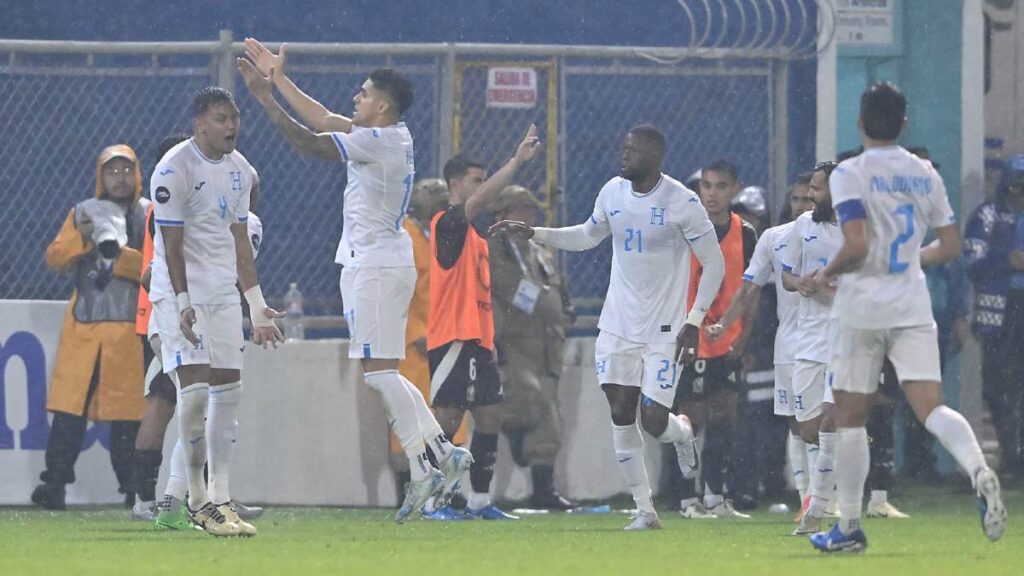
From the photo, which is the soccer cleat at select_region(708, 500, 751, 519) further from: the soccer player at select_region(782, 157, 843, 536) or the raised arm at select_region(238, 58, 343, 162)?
the raised arm at select_region(238, 58, 343, 162)

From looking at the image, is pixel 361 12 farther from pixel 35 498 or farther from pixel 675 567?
pixel 675 567

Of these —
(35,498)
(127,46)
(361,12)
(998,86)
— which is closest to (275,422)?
(35,498)

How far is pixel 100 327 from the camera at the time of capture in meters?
13.3

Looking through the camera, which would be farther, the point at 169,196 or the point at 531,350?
the point at 531,350

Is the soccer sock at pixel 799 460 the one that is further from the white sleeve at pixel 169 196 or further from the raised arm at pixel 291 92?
the white sleeve at pixel 169 196

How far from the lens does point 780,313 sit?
505 inches

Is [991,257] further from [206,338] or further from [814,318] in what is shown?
[206,338]

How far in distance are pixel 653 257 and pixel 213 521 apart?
2861 millimetres

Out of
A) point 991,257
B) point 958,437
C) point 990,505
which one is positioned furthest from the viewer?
point 991,257

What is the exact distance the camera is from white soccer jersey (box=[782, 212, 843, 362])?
11.9 m

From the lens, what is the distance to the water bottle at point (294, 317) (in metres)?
14.0

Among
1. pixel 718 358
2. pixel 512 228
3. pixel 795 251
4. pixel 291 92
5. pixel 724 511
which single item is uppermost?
pixel 291 92

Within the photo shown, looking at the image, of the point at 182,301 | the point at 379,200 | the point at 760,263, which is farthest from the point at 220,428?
the point at 760,263

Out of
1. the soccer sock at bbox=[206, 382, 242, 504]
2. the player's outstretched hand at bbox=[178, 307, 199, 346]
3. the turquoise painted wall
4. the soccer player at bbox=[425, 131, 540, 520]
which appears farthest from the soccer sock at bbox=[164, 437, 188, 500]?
the turquoise painted wall
